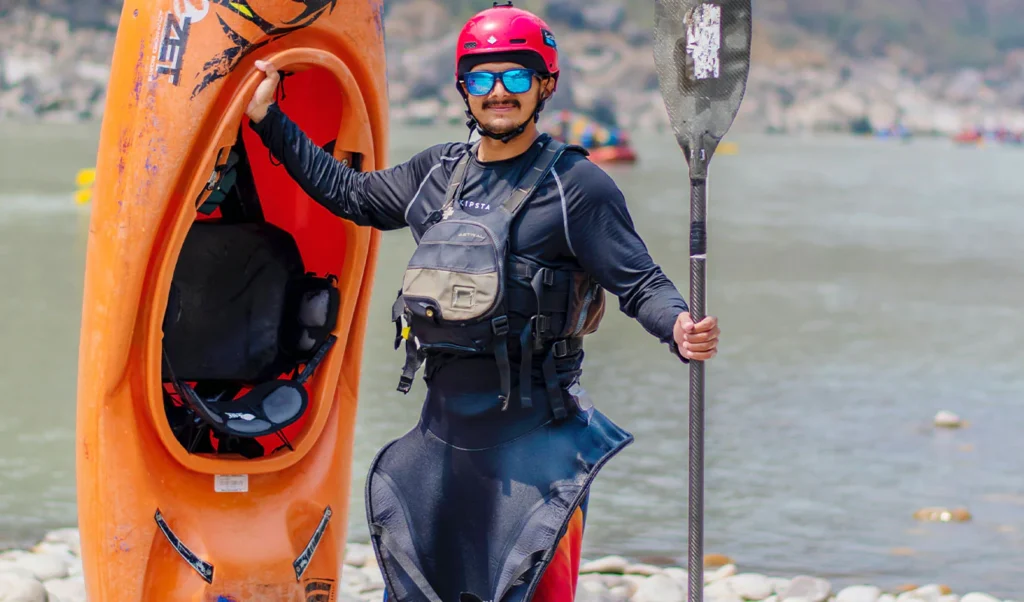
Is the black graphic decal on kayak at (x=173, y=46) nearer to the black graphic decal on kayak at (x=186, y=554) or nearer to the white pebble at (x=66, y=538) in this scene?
the black graphic decal on kayak at (x=186, y=554)

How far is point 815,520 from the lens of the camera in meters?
6.59

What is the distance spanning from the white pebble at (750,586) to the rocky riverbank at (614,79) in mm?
82608

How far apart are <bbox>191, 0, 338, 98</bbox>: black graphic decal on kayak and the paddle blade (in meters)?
1.22

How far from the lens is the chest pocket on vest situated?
335 centimetres

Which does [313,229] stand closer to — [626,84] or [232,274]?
[232,274]

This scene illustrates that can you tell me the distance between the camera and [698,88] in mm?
3451

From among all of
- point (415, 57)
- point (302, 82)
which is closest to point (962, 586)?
point (302, 82)

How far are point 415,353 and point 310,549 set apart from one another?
1133mm

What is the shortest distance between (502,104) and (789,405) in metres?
5.59

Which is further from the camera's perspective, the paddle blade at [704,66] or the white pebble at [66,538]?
the white pebble at [66,538]

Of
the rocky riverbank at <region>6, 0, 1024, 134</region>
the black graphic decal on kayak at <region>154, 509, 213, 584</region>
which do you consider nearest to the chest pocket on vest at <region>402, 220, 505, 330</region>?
the black graphic decal on kayak at <region>154, 509, 213, 584</region>

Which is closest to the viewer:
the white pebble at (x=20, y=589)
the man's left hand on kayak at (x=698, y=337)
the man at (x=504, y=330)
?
the man's left hand on kayak at (x=698, y=337)

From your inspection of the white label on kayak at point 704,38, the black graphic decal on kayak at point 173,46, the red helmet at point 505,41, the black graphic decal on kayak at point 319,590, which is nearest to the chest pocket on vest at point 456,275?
the red helmet at point 505,41

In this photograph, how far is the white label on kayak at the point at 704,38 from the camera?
3.41 m
